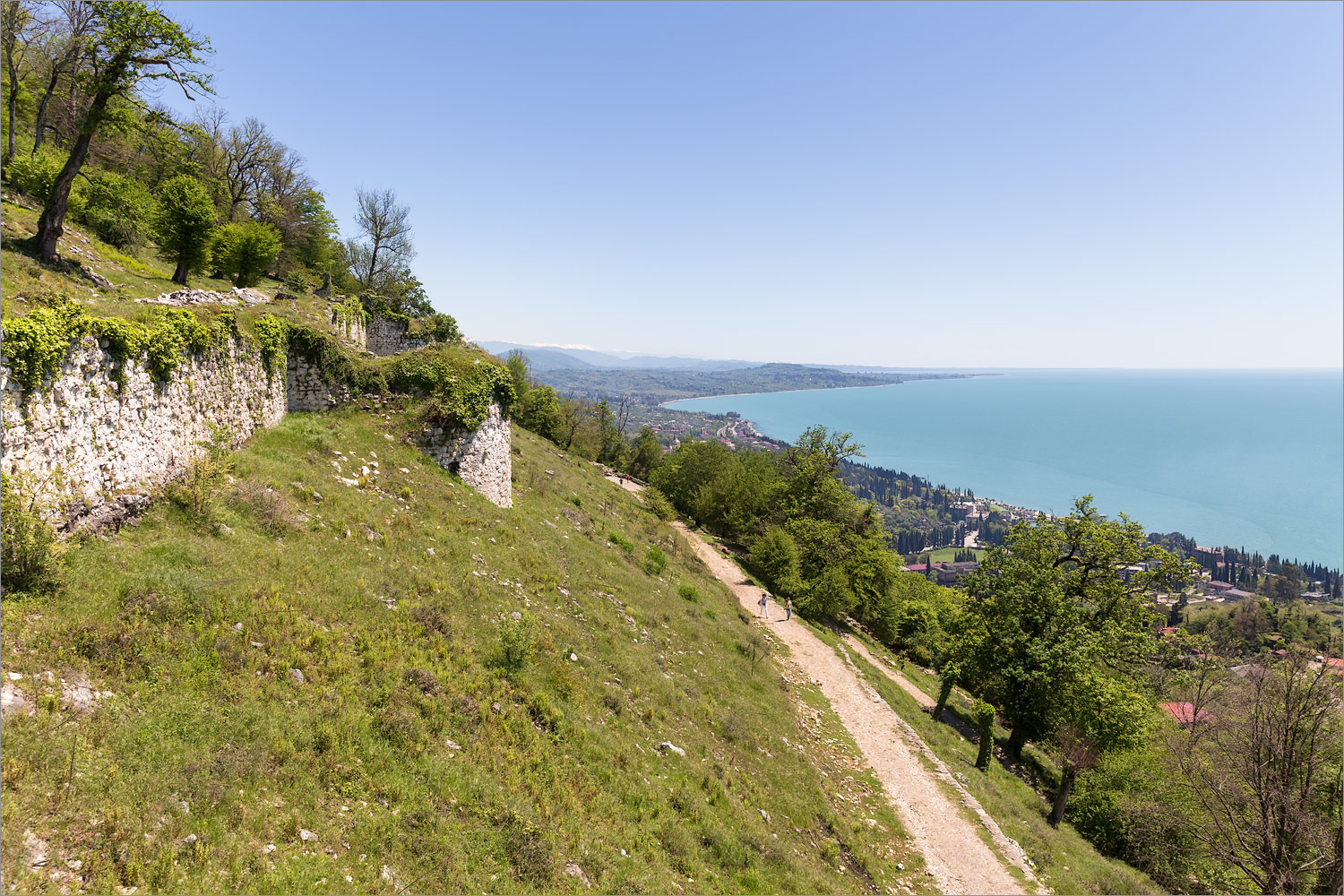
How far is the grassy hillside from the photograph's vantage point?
5559 mm

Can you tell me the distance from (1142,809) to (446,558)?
2535 cm

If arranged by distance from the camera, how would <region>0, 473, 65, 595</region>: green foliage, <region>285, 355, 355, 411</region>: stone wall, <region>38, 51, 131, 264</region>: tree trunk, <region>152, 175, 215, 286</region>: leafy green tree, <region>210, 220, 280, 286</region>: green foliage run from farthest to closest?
<region>210, 220, 280, 286</region>: green foliage, <region>152, 175, 215, 286</region>: leafy green tree, <region>285, 355, 355, 411</region>: stone wall, <region>38, 51, 131, 264</region>: tree trunk, <region>0, 473, 65, 595</region>: green foliage

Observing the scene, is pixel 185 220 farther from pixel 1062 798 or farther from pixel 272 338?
pixel 1062 798

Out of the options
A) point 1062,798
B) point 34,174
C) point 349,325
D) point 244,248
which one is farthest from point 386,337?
point 1062,798

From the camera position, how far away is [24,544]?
7152 millimetres

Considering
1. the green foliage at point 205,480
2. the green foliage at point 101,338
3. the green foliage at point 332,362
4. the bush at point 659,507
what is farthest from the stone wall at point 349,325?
the bush at point 659,507

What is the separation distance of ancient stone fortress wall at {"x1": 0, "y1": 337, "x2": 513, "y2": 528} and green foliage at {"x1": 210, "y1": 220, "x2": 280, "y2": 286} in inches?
675

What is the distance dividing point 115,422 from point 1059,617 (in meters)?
32.5

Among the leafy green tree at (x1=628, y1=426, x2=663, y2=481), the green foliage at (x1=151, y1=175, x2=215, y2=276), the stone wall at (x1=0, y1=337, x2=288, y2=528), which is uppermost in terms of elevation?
the green foliage at (x1=151, y1=175, x2=215, y2=276)

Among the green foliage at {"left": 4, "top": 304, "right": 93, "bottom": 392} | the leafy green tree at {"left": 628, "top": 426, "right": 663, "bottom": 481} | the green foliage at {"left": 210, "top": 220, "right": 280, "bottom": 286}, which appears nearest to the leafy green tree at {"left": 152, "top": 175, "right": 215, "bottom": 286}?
the green foliage at {"left": 210, "top": 220, "right": 280, "bottom": 286}

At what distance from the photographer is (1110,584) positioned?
23797 mm

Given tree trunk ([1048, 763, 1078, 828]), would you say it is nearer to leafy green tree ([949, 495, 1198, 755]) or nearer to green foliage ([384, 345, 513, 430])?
leafy green tree ([949, 495, 1198, 755])

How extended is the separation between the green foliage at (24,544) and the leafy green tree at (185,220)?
2050 cm

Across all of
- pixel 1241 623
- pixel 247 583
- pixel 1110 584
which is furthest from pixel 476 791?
pixel 1241 623
